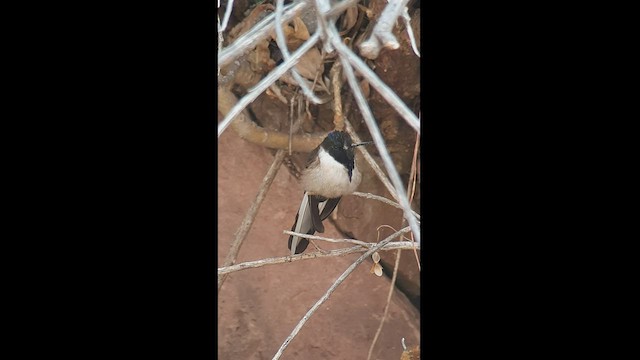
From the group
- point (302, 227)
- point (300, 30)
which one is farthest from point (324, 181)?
point (300, 30)

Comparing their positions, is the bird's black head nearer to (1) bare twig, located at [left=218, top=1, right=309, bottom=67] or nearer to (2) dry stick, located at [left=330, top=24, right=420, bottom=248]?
(1) bare twig, located at [left=218, top=1, right=309, bottom=67]

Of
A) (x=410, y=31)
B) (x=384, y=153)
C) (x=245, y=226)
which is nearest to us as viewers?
(x=384, y=153)

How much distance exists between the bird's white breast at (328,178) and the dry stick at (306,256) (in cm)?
16

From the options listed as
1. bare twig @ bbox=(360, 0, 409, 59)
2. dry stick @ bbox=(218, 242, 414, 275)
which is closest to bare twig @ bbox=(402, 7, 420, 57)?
bare twig @ bbox=(360, 0, 409, 59)

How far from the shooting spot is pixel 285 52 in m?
1.54

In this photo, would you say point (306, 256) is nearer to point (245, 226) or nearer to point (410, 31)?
point (245, 226)

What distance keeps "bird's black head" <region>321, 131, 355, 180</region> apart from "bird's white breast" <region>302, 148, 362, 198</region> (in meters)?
0.01

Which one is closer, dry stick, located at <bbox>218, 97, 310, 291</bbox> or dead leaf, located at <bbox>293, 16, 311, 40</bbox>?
dead leaf, located at <bbox>293, 16, 311, 40</bbox>

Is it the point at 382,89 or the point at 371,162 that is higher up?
the point at 382,89

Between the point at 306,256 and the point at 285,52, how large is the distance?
553 mm

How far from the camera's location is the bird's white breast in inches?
76.6

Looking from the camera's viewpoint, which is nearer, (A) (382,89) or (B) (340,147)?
(A) (382,89)

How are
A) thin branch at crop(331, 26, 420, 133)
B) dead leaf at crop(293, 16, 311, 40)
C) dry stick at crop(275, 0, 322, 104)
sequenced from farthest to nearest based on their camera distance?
1. dead leaf at crop(293, 16, 311, 40)
2. dry stick at crop(275, 0, 322, 104)
3. thin branch at crop(331, 26, 420, 133)
